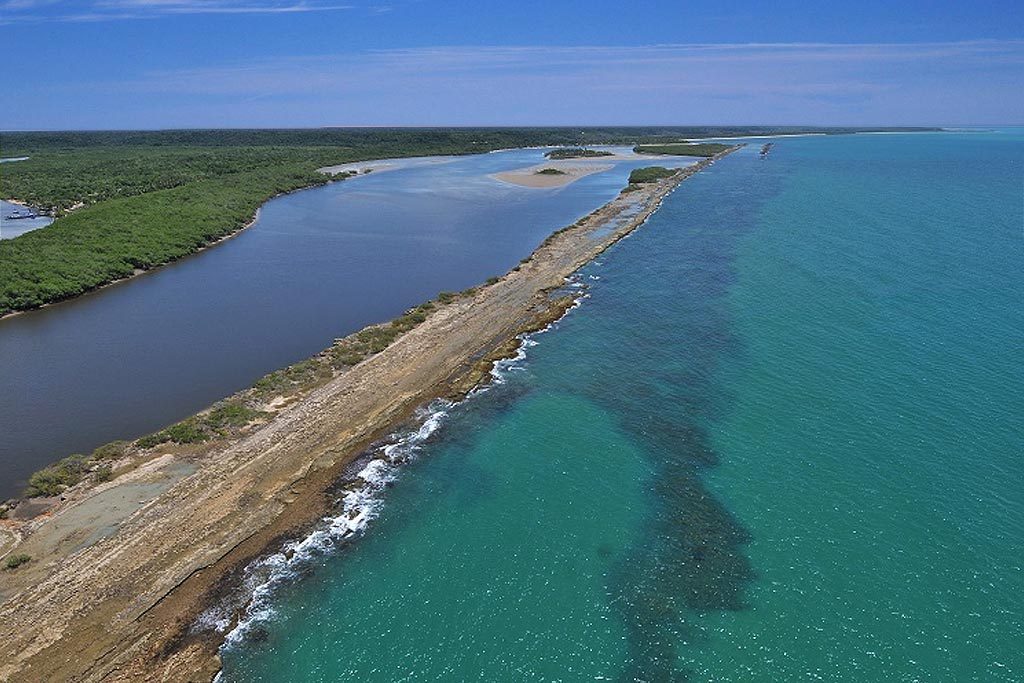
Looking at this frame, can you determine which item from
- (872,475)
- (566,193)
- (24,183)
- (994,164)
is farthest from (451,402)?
(994,164)

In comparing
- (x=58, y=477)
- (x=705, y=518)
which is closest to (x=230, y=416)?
(x=58, y=477)

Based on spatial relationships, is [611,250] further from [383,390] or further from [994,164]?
[994,164]

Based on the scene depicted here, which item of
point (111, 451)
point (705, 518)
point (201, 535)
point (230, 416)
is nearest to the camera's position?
point (201, 535)

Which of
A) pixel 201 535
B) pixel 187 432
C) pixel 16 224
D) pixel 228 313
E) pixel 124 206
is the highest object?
pixel 124 206

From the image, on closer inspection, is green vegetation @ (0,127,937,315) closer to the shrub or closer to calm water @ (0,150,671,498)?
calm water @ (0,150,671,498)

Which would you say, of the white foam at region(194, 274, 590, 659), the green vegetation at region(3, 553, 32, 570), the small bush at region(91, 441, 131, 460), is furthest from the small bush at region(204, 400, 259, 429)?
the green vegetation at region(3, 553, 32, 570)

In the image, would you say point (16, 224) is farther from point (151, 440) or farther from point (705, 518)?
point (705, 518)
